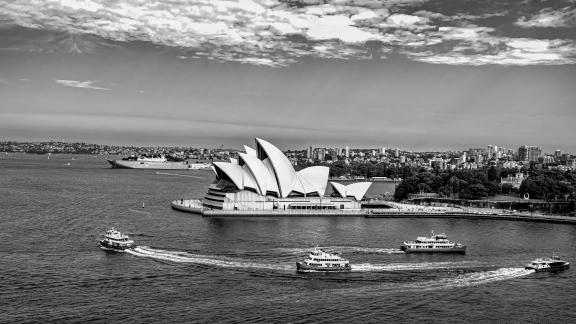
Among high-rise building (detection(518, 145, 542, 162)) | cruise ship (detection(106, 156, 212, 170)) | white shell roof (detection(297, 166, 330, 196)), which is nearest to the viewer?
white shell roof (detection(297, 166, 330, 196))

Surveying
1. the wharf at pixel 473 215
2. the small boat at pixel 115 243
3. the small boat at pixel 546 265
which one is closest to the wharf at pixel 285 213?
the wharf at pixel 473 215

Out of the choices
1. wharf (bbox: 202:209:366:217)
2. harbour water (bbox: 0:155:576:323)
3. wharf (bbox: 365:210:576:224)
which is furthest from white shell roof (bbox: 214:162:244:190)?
wharf (bbox: 365:210:576:224)

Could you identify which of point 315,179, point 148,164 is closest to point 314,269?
point 315,179

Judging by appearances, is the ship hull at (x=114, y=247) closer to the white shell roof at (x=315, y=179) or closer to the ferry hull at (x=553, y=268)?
the ferry hull at (x=553, y=268)

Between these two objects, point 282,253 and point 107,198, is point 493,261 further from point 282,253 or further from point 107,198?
point 107,198

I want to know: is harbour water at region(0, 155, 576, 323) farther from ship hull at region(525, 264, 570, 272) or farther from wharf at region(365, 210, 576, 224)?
wharf at region(365, 210, 576, 224)

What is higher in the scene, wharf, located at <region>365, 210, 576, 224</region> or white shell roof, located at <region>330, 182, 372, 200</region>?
white shell roof, located at <region>330, 182, 372, 200</region>

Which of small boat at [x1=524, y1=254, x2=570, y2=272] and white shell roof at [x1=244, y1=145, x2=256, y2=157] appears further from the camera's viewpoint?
white shell roof at [x1=244, y1=145, x2=256, y2=157]
